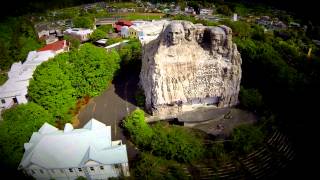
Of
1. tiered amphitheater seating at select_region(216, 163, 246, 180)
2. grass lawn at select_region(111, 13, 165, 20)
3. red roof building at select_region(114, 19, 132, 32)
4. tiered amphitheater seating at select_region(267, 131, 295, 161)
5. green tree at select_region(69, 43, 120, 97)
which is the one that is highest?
grass lawn at select_region(111, 13, 165, 20)

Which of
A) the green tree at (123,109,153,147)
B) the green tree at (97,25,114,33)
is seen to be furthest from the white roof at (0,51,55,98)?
the green tree at (97,25,114,33)

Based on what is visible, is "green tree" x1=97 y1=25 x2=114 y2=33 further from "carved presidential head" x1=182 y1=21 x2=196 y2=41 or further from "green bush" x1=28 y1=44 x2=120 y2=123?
"carved presidential head" x1=182 y1=21 x2=196 y2=41

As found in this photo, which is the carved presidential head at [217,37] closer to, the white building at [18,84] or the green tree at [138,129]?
the green tree at [138,129]

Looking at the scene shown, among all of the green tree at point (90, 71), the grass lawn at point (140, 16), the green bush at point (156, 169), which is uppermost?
the grass lawn at point (140, 16)

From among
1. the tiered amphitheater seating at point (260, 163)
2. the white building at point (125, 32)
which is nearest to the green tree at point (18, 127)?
the tiered amphitheater seating at point (260, 163)

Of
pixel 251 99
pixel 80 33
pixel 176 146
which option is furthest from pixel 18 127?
pixel 80 33

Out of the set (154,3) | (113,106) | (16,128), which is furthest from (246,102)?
(154,3)

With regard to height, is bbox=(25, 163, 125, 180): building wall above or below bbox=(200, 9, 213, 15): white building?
below
